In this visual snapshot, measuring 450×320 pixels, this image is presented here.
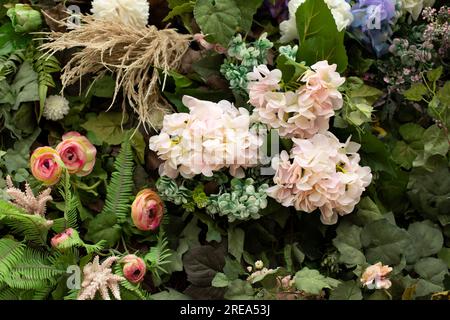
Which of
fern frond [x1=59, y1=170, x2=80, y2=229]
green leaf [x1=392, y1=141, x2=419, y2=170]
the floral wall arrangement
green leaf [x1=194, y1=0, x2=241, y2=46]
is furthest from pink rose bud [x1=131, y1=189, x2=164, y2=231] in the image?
green leaf [x1=392, y1=141, x2=419, y2=170]

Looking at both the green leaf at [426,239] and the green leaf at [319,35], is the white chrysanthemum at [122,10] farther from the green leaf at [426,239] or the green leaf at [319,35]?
the green leaf at [426,239]

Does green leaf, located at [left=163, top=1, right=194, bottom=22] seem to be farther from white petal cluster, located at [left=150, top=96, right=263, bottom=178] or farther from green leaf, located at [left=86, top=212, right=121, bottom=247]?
green leaf, located at [left=86, top=212, right=121, bottom=247]

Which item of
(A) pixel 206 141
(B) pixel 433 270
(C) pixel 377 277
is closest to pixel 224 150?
(A) pixel 206 141

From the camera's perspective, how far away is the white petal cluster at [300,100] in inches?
48.5

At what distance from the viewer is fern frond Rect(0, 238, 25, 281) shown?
117 centimetres

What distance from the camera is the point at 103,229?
129 cm

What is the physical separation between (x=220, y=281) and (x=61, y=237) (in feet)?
1.01

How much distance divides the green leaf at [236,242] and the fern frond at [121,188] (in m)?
0.21

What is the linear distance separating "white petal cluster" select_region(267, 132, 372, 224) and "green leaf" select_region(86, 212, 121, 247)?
0.32 m

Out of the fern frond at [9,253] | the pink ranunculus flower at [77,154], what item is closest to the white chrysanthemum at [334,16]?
the pink ranunculus flower at [77,154]

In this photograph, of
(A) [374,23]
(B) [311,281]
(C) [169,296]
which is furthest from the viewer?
(A) [374,23]

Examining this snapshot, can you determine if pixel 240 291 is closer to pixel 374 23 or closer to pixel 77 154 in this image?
pixel 77 154

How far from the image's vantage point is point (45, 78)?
1.37 meters
